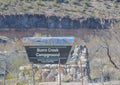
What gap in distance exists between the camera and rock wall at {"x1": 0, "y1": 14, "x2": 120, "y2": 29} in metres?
121

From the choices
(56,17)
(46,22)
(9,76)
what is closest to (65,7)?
(56,17)

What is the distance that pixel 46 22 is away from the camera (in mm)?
123750

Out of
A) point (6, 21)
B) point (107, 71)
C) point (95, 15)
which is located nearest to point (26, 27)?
point (6, 21)

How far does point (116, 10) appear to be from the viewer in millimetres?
127438

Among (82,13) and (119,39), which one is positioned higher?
(119,39)

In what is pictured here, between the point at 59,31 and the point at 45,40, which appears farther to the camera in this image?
the point at 59,31

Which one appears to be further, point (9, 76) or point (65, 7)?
point (65, 7)

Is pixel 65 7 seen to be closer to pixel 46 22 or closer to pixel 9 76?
pixel 46 22

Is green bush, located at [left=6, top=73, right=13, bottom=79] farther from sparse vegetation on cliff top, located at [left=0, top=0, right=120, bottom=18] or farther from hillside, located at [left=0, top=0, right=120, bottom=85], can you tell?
sparse vegetation on cliff top, located at [left=0, top=0, right=120, bottom=18]

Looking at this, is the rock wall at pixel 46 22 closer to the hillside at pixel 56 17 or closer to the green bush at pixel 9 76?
the hillside at pixel 56 17

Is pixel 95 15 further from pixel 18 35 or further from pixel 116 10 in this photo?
pixel 18 35

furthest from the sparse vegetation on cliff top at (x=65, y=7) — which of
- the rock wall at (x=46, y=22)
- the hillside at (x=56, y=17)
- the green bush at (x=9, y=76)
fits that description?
the green bush at (x=9, y=76)

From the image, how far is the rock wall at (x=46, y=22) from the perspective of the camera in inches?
4759

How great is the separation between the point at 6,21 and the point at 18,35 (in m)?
10.3
